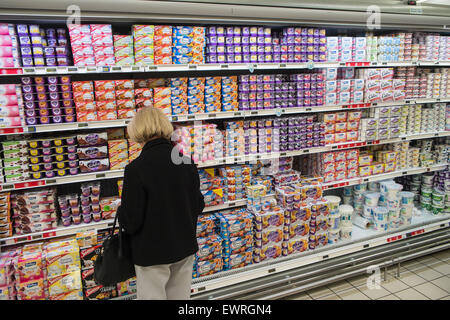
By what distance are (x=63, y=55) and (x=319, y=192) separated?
264cm

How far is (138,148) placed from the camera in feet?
9.50

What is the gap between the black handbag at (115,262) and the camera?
2.16m

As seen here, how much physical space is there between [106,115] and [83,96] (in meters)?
0.22

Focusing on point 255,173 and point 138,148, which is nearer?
point 138,148

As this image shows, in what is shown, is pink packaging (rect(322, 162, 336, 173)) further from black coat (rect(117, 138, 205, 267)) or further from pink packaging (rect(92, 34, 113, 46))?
pink packaging (rect(92, 34, 113, 46))

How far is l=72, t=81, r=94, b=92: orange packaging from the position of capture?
264 centimetres

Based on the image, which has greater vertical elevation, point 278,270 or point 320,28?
point 320,28

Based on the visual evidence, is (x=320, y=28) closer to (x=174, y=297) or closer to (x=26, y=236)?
(x=174, y=297)

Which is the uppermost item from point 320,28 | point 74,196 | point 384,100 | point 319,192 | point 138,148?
point 320,28

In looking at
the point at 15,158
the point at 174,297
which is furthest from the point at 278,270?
the point at 15,158

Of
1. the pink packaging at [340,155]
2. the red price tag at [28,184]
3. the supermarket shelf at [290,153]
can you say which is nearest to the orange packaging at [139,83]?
the supermarket shelf at [290,153]

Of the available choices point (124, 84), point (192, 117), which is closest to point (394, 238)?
point (192, 117)

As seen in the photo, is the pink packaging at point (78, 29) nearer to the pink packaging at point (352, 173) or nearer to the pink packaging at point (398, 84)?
the pink packaging at point (352, 173)

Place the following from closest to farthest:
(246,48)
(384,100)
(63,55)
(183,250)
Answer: (183,250), (63,55), (246,48), (384,100)
